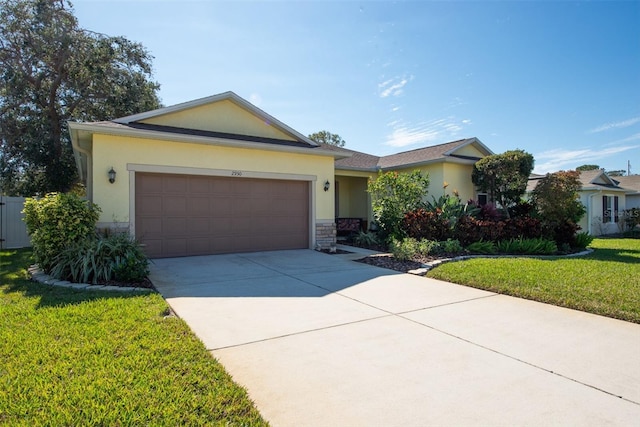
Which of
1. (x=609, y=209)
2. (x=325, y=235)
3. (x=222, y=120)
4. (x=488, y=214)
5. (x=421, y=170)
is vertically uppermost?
(x=222, y=120)

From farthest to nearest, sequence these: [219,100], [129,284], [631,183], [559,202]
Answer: [631,183] < [559,202] < [219,100] < [129,284]

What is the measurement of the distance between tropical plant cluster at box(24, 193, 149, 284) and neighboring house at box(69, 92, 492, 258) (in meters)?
1.14

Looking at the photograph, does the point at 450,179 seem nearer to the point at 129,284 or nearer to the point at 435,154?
the point at 435,154

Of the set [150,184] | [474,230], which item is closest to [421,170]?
[474,230]

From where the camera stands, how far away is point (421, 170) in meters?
15.1

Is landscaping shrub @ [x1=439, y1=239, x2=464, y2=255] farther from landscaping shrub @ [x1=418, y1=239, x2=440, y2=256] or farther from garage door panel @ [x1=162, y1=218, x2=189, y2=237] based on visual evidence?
garage door panel @ [x1=162, y1=218, x2=189, y2=237]

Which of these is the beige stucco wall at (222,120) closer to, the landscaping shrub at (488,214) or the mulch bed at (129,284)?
the mulch bed at (129,284)

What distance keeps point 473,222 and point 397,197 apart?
2.53 meters

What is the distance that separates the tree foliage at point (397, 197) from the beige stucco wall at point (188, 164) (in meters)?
1.87

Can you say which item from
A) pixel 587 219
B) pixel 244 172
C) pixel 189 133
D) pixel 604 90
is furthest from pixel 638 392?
pixel 587 219

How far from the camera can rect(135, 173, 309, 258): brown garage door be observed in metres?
9.31

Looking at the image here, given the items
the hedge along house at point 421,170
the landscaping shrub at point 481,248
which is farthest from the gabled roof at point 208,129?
the landscaping shrub at point 481,248

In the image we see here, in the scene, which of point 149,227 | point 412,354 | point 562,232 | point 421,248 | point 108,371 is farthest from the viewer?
point 562,232

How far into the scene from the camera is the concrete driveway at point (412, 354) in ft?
8.87
